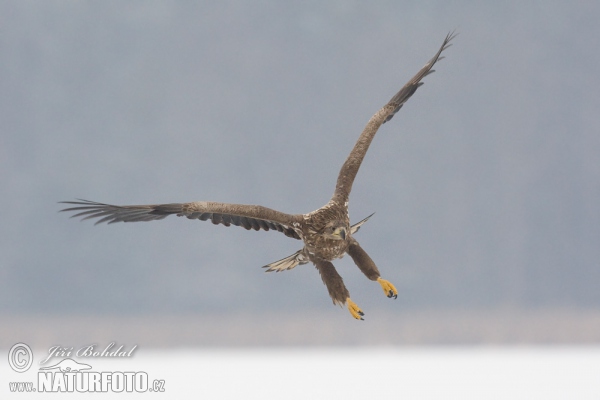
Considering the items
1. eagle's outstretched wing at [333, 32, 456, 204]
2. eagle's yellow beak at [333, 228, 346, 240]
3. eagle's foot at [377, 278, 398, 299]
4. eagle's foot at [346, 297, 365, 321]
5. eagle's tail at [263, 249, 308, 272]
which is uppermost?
eagle's outstretched wing at [333, 32, 456, 204]

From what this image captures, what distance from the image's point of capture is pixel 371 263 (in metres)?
6.11

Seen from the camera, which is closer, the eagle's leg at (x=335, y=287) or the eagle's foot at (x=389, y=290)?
the eagle's leg at (x=335, y=287)

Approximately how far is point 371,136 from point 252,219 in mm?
1312

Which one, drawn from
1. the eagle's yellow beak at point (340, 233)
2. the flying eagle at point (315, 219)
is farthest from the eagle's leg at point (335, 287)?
the eagle's yellow beak at point (340, 233)

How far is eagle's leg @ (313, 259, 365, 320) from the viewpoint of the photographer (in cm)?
586

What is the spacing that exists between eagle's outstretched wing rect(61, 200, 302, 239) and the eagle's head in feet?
0.87

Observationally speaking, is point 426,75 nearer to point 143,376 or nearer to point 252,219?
point 252,219

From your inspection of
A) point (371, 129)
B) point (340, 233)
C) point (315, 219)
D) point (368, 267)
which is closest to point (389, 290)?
point (368, 267)

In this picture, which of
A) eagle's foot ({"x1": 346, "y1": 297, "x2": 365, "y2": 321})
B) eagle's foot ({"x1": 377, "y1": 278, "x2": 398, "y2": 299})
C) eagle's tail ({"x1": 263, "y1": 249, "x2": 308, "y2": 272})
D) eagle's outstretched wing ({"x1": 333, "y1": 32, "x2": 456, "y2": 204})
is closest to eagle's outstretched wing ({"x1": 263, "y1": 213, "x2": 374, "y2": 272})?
eagle's tail ({"x1": 263, "y1": 249, "x2": 308, "y2": 272})

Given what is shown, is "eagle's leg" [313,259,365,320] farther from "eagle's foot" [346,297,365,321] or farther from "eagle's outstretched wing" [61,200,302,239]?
"eagle's outstretched wing" [61,200,302,239]

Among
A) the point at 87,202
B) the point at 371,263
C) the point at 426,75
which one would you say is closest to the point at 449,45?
the point at 426,75

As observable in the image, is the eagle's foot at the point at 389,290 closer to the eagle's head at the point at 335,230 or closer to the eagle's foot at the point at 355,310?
the eagle's foot at the point at 355,310

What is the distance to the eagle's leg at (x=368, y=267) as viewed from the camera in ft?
19.7

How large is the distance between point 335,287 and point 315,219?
57cm
